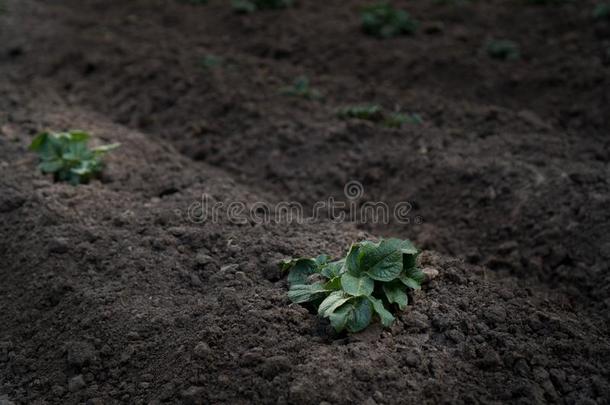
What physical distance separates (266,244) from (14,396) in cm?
128

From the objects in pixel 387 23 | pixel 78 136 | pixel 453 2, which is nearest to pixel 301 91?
pixel 387 23

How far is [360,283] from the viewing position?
8.79 feet

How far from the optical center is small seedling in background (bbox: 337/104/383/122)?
15.9ft

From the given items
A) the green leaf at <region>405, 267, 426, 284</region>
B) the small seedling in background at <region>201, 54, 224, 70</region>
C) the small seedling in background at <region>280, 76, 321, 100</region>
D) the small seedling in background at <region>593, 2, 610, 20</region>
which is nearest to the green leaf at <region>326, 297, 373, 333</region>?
the green leaf at <region>405, 267, 426, 284</region>

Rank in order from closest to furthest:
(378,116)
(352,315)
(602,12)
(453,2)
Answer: (352,315)
(378,116)
(602,12)
(453,2)

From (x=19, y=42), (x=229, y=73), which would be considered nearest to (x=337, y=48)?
(x=229, y=73)

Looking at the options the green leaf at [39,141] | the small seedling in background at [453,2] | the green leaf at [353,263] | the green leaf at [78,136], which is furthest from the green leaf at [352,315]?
the small seedling in background at [453,2]

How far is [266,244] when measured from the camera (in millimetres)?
3281

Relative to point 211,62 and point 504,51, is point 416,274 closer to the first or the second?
point 211,62

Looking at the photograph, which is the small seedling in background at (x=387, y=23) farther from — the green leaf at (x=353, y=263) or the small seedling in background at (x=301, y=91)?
the green leaf at (x=353, y=263)

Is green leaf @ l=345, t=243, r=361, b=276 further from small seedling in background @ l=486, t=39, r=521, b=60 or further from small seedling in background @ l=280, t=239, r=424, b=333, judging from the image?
small seedling in background @ l=486, t=39, r=521, b=60

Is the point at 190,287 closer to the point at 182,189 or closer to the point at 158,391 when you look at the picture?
the point at 158,391

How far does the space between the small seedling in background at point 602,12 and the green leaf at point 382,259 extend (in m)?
4.34

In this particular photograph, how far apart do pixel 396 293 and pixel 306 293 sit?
0.37 metres
